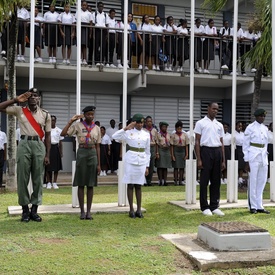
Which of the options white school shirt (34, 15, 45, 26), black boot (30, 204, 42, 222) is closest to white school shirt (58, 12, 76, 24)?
white school shirt (34, 15, 45, 26)

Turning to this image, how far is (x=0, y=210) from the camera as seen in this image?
26.4ft

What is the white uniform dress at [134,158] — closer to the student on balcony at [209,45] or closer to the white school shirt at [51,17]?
the white school shirt at [51,17]

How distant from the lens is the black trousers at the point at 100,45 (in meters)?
13.4

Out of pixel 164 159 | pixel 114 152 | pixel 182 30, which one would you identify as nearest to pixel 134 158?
pixel 164 159

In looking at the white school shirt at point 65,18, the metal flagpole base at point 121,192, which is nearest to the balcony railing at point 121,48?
the white school shirt at point 65,18

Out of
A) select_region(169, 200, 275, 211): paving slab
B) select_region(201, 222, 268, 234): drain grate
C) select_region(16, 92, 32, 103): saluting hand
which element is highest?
select_region(16, 92, 32, 103): saluting hand

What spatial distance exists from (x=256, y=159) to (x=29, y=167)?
12.9 ft

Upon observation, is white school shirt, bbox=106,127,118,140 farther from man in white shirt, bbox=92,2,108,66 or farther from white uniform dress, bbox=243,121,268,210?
white uniform dress, bbox=243,121,268,210

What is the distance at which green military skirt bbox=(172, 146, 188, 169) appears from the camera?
41.9ft

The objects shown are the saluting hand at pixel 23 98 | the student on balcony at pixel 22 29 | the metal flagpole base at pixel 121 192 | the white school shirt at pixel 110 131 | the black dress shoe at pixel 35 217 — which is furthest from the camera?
the white school shirt at pixel 110 131

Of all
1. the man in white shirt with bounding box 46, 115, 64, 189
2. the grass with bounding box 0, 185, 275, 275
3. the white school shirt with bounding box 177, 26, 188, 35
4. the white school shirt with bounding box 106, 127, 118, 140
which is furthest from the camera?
the white school shirt with bounding box 106, 127, 118, 140

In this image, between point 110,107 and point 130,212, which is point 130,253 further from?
point 110,107

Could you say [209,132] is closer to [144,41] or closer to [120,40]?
[144,41]

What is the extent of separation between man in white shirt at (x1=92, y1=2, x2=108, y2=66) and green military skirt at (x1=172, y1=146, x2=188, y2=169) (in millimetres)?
3488
